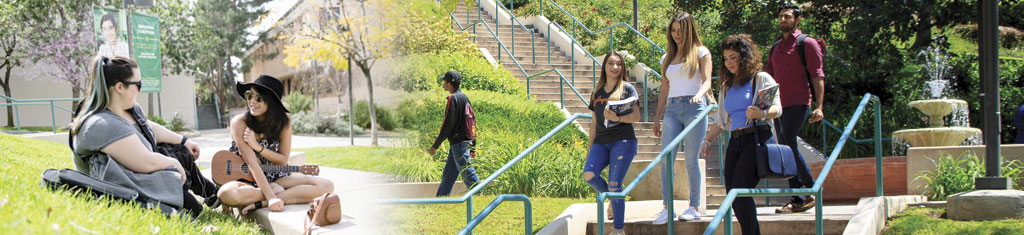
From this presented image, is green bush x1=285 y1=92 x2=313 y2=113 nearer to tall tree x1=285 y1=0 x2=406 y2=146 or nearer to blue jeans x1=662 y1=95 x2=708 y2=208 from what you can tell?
tall tree x1=285 y1=0 x2=406 y2=146

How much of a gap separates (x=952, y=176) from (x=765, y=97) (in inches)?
89.7

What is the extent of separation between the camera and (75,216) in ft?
7.13

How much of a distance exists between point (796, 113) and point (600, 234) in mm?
1321

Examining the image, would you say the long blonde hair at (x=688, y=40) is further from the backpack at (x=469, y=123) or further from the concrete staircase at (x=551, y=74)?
the concrete staircase at (x=551, y=74)

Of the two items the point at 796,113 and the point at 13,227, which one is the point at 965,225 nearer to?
the point at 796,113

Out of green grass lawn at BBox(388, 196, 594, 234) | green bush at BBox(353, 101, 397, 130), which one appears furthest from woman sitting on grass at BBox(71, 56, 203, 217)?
green bush at BBox(353, 101, 397, 130)

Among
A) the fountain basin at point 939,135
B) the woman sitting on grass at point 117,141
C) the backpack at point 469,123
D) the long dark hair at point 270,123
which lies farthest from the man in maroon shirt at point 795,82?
the woman sitting on grass at point 117,141

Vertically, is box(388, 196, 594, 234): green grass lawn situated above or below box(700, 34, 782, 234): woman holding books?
below

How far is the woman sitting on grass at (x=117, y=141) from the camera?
286 centimetres

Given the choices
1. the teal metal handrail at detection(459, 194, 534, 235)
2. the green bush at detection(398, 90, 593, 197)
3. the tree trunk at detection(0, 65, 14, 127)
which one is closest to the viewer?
the teal metal handrail at detection(459, 194, 534, 235)

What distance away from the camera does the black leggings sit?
10.4 ft

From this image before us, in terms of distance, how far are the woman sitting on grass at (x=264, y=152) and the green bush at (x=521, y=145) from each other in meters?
1.17

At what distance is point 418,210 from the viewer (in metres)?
4.31

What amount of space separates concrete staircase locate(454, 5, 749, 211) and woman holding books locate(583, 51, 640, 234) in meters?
1.96
